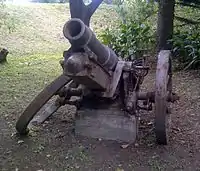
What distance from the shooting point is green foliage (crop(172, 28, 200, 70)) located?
673 cm


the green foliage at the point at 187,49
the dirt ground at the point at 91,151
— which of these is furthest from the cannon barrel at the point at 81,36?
the green foliage at the point at 187,49

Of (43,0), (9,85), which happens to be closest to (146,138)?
(9,85)

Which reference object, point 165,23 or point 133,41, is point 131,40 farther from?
point 165,23

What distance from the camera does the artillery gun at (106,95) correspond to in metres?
3.43

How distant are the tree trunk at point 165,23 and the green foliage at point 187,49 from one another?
16 cm

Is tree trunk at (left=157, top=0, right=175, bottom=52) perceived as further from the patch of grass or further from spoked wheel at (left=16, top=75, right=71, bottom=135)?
spoked wheel at (left=16, top=75, right=71, bottom=135)

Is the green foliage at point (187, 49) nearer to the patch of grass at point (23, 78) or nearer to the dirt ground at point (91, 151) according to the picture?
the patch of grass at point (23, 78)

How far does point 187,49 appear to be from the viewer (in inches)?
276

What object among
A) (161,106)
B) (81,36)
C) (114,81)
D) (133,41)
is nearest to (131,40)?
(133,41)

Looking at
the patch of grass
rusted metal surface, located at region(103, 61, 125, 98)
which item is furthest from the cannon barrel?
the patch of grass

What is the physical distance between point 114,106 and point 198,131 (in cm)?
97

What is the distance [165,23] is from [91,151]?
421cm

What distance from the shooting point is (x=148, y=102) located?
155 inches

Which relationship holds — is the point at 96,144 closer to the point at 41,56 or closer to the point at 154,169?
the point at 154,169
